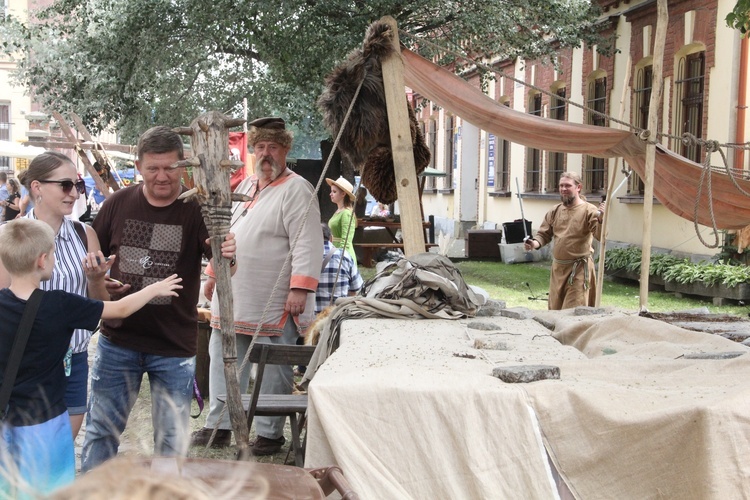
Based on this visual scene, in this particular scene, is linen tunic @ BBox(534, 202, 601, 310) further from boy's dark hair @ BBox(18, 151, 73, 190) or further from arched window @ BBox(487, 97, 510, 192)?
arched window @ BBox(487, 97, 510, 192)

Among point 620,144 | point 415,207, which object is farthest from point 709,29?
point 415,207

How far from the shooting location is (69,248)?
12.2 feet

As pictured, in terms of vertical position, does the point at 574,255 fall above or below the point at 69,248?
below

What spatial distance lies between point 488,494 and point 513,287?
37.8ft

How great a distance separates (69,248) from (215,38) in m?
10.6

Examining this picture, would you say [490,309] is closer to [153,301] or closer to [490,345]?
[490,345]

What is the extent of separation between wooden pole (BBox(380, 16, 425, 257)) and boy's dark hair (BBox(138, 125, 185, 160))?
169 centimetres

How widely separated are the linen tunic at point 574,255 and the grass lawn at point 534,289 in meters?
0.49

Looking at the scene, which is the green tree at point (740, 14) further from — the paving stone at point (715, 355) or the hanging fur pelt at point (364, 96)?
the paving stone at point (715, 355)

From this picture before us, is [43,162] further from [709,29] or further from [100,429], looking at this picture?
[709,29]

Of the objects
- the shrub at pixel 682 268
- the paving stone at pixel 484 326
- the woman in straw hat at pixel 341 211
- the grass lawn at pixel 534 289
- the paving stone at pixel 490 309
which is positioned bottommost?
the grass lawn at pixel 534 289

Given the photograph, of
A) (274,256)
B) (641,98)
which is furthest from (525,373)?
(641,98)

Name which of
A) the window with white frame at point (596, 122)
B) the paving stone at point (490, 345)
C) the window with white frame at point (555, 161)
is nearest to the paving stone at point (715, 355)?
the paving stone at point (490, 345)

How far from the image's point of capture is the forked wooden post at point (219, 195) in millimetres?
3045
